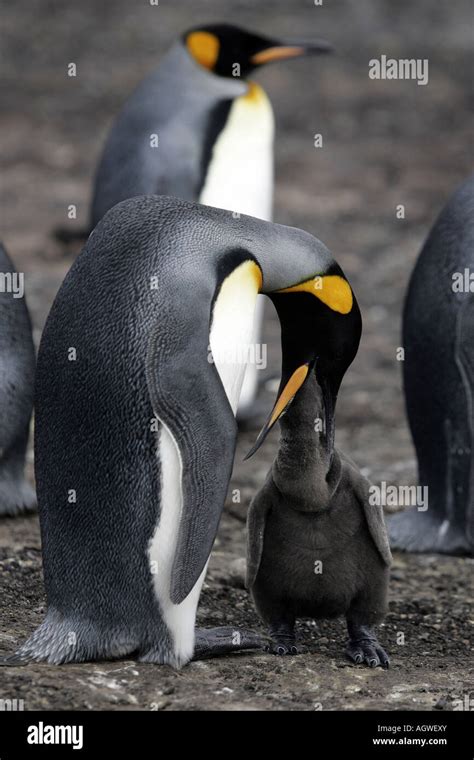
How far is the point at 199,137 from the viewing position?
23.9ft

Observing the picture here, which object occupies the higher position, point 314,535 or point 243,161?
point 243,161

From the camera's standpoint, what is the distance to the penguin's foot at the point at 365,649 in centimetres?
406

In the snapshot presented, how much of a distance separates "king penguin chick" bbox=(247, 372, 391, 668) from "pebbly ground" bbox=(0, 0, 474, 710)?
0.18 m

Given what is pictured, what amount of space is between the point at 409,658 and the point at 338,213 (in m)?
6.86

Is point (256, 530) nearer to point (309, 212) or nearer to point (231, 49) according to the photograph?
point (231, 49)

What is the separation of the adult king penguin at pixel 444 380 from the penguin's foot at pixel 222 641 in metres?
1.63

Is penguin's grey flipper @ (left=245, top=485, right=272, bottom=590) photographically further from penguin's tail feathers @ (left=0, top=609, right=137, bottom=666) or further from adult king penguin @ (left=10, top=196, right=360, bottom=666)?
penguin's tail feathers @ (left=0, top=609, right=137, bottom=666)

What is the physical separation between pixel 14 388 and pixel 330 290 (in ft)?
5.66

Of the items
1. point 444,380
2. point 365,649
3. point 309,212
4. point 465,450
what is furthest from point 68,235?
point 365,649

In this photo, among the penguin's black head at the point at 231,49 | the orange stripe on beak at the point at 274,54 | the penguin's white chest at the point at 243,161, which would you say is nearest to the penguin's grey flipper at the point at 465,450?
the penguin's white chest at the point at 243,161

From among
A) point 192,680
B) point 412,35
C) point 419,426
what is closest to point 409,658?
point 192,680

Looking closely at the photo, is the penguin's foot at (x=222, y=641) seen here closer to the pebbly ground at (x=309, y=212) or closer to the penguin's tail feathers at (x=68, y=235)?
the pebbly ground at (x=309, y=212)

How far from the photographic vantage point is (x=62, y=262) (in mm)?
9625

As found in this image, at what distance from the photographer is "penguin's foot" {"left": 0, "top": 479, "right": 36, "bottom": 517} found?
548 cm
